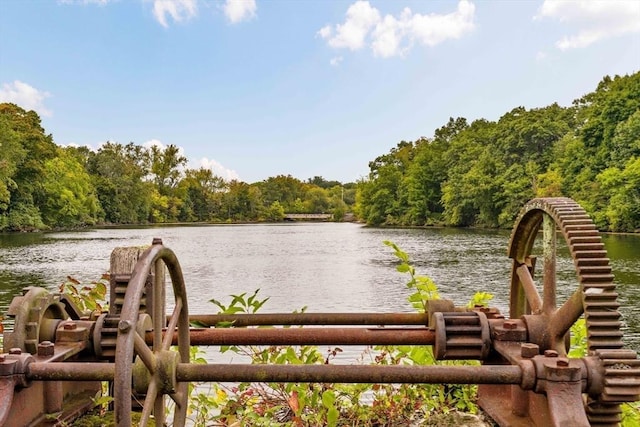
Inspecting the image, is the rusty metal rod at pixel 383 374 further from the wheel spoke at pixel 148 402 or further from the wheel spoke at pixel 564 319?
the wheel spoke at pixel 564 319

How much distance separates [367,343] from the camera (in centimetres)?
288

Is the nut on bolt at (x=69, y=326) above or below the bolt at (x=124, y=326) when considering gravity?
below

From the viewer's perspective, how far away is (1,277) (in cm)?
1995

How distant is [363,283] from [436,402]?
16294 mm

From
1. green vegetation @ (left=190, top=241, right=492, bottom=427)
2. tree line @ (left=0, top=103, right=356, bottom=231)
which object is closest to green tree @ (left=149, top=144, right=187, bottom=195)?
tree line @ (left=0, top=103, right=356, bottom=231)

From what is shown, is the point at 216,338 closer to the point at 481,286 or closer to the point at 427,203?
the point at 481,286

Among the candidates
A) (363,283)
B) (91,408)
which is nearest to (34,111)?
(363,283)

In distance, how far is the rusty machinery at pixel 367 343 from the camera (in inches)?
85.0

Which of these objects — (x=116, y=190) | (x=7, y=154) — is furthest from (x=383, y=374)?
(x=116, y=190)

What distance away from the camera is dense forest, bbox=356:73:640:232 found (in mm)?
40625

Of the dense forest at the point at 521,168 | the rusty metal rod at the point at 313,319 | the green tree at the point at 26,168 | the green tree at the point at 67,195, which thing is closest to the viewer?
the rusty metal rod at the point at 313,319

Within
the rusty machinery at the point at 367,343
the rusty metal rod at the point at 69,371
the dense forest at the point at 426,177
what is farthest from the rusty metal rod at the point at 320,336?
the dense forest at the point at 426,177

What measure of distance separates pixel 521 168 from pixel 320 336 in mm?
56999

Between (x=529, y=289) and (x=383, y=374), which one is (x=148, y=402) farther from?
(x=529, y=289)
